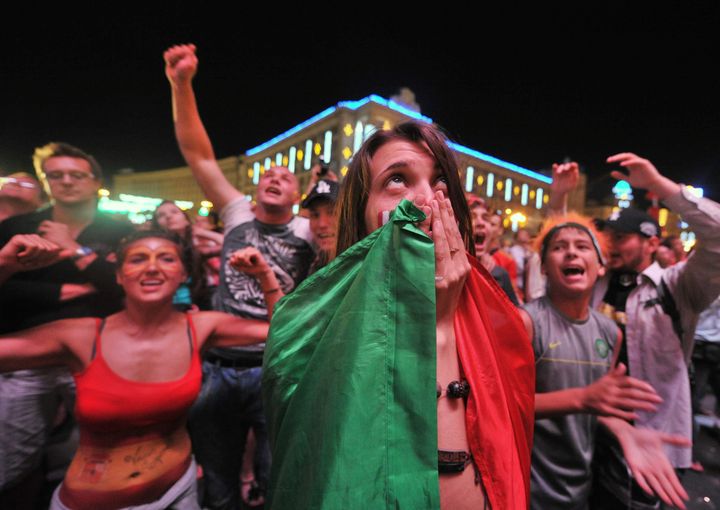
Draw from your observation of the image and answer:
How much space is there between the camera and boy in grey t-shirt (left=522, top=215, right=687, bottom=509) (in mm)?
1658

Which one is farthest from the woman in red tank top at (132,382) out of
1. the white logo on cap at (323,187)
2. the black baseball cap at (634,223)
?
the black baseball cap at (634,223)

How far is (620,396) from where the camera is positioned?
1414mm

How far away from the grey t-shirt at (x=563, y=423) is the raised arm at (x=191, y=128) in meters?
2.48

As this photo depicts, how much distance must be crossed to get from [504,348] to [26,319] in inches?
112

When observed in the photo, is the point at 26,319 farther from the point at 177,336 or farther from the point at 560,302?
the point at 560,302

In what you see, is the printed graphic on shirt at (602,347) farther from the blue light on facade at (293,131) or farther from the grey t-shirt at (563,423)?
the blue light on facade at (293,131)

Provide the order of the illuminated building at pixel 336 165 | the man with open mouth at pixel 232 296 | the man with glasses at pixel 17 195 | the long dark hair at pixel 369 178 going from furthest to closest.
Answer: the illuminated building at pixel 336 165 → the man with glasses at pixel 17 195 → the man with open mouth at pixel 232 296 → the long dark hair at pixel 369 178

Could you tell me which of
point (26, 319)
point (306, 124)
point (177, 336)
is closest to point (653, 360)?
point (177, 336)

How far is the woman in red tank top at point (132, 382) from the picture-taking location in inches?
71.9

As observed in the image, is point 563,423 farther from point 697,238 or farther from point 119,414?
point 119,414

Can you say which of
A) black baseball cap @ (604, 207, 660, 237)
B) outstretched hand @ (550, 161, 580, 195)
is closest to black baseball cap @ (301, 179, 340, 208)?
outstretched hand @ (550, 161, 580, 195)

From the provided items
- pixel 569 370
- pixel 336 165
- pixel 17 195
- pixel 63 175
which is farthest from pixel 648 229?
pixel 336 165

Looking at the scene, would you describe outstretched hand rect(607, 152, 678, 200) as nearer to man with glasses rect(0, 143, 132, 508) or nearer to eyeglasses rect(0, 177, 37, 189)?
man with glasses rect(0, 143, 132, 508)

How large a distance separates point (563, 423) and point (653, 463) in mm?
647
